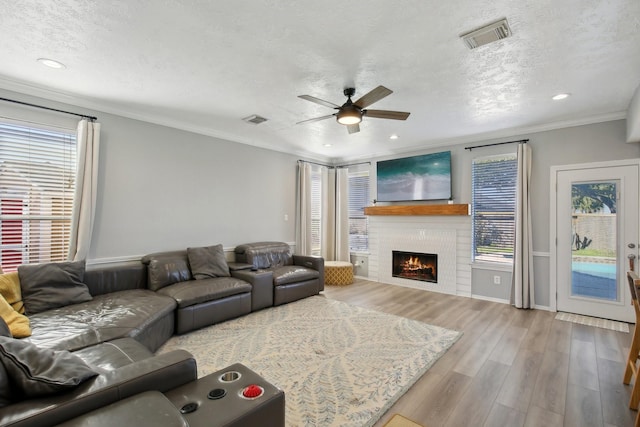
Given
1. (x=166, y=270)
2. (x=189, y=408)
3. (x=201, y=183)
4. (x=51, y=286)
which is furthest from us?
A: (x=201, y=183)

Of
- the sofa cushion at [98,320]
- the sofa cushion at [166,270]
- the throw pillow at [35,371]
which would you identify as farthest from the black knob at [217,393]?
the sofa cushion at [166,270]

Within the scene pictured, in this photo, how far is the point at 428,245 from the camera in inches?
218

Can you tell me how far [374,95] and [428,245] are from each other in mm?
3667

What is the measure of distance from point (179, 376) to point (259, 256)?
3396mm

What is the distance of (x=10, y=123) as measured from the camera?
3.13 meters

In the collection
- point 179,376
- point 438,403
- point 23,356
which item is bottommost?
point 438,403

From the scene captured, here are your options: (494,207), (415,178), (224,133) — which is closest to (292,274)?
(224,133)

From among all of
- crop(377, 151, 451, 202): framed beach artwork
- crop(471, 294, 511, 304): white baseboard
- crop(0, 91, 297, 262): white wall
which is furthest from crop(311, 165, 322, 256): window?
crop(471, 294, 511, 304): white baseboard

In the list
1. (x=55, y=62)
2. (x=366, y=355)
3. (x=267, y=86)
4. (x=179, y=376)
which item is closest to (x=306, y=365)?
(x=366, y=355)

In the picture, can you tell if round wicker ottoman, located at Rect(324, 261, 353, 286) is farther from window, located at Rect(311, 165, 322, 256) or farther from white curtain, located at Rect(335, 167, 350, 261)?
window, located at Rect(311, 165, 322, 256)

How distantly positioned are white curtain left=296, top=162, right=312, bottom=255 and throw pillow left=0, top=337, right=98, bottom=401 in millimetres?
4837

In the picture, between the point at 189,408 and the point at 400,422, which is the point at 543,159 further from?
the point at 189,408

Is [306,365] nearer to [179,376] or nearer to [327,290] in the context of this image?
[179,376]

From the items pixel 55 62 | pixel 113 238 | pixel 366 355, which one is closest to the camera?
pixel 55 62
